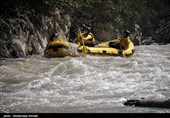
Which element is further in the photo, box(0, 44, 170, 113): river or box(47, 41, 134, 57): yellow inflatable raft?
box(47, 41, 134, 57): yellow inflatable raft

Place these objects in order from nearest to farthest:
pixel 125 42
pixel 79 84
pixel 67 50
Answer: pixel 79 84 → pixel 67 50 → pixel 125 42

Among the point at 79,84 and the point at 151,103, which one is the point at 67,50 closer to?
the point at 79,84

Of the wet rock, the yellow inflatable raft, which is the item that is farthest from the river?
the yellow inflatable raft

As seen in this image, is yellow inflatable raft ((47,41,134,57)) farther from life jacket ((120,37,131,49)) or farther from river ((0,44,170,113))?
life jacket ((120,37,131,49))

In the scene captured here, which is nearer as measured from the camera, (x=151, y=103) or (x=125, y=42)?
(x=151, y=103)

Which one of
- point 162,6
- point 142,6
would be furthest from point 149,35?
point 162,6

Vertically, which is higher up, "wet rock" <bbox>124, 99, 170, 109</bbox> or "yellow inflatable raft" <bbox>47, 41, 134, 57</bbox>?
"yellow inflatable raft" <bbox>47, 41, 134, 57</bbox>

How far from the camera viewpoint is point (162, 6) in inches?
997

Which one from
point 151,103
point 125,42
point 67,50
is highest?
point 125,42

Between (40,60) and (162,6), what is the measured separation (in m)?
15.7

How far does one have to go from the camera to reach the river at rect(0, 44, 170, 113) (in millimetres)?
6160

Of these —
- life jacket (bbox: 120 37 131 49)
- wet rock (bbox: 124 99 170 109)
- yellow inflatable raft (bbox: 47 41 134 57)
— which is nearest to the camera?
wet rock (bbox: 124 99 170 109)

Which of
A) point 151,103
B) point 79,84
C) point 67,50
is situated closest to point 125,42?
point 67,50

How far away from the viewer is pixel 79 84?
8.11 meters
